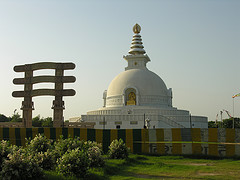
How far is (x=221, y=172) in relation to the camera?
36.1 ft

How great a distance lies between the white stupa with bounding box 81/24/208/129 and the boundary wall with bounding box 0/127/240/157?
55.0ft

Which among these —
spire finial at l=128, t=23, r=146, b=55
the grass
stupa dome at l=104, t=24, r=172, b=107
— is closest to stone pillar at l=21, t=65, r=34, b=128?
stupa dome at l=104, t=24, r=172, b=107

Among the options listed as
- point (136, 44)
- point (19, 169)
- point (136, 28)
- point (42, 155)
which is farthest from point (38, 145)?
point (136, 28)

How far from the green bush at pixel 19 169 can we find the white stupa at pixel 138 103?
86.8 ft

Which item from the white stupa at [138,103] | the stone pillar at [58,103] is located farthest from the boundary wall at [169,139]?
the white stupa at [138,103]

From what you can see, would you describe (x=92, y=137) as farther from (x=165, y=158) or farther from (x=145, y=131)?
(x=165, y=158)

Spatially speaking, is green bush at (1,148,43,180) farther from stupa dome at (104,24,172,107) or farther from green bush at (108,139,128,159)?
stupa dome at (104,24,172,107)

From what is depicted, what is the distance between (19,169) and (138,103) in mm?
35611

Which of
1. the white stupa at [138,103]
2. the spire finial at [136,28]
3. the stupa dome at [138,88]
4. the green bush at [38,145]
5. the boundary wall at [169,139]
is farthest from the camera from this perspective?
the spire finial at [136,28]

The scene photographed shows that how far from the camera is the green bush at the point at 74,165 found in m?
8.91

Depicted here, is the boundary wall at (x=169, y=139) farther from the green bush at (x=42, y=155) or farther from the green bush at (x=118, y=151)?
the green bush at (x=42, y=155)

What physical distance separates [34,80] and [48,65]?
2.35 metres

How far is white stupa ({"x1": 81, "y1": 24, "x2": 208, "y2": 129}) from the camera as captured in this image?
35.6m

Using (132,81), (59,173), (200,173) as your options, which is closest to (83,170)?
(59,173)
